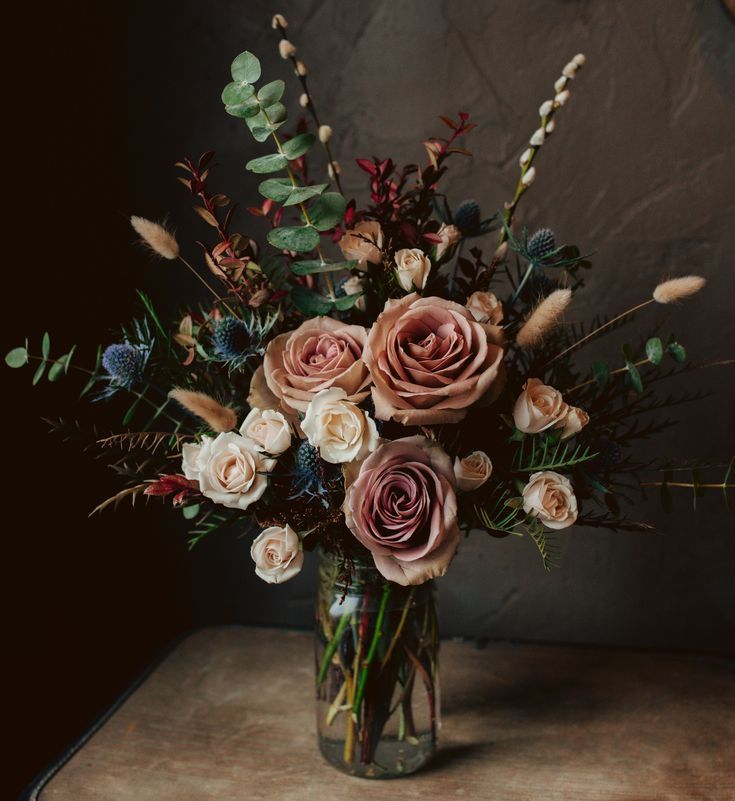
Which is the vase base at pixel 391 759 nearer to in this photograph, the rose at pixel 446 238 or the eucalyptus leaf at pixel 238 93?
the rose at pixel 446 238

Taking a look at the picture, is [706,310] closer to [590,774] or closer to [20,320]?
[590,774]

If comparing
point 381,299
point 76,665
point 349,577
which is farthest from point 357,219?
point 76,665

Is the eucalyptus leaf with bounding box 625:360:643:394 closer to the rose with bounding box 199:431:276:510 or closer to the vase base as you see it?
the rose with bounding box 199:431:276:510

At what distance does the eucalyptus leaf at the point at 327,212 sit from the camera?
2.52 ft

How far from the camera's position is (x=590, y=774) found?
36.1 inches

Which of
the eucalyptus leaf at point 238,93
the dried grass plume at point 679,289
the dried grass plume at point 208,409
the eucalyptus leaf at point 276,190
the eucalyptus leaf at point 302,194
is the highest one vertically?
the eucalyptus leaf at point 238,93

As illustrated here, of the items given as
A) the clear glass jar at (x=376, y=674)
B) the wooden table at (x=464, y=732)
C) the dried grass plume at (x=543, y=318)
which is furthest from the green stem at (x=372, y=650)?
the dried grass plume at (x=543, y=318)

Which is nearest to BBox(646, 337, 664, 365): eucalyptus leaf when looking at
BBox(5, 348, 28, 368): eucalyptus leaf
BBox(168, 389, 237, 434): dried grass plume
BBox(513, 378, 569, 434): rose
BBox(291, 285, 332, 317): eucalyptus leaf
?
BBox(513, 378, 569, 434): rose

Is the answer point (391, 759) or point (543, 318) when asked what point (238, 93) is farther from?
point (391, 759)

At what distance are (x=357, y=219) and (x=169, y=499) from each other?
609mm

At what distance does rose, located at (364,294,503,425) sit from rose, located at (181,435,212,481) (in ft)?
0.59

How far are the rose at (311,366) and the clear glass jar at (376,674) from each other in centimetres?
24

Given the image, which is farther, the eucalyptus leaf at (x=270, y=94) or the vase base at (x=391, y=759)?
the vase base at (x=391, y=759)

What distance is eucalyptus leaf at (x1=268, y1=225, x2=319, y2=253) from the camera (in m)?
0.74
